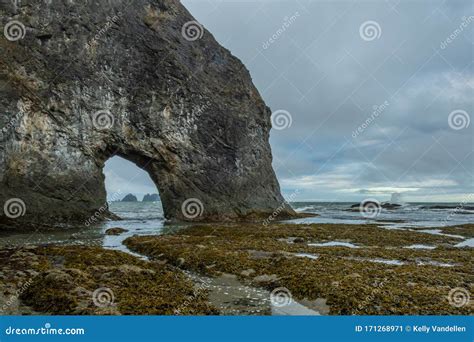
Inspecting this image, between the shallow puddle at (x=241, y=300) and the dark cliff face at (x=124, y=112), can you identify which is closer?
the shallow puddle at (x=241, y=300)

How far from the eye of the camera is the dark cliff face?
1062 inches

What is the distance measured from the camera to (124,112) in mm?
33312

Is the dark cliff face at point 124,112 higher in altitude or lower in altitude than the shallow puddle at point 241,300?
higher

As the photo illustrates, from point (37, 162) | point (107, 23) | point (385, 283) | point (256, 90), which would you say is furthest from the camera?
point (256, 90)

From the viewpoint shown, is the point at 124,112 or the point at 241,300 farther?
the point at 124,112

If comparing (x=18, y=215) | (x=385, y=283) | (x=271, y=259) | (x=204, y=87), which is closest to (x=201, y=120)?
(x=204, y=87)

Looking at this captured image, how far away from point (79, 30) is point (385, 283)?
30187 millimetres

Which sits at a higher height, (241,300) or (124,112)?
(124,112)

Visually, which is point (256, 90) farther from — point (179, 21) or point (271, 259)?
point (271, 259)

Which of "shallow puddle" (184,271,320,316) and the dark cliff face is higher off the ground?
the dark cliff face

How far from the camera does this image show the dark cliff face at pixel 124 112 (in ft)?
88.5

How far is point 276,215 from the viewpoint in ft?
134

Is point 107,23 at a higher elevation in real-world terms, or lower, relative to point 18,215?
higher

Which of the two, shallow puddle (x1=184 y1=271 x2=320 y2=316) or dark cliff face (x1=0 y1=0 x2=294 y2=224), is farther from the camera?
dark cliff face (x1=0 y1=0 x2=294 y2=224)
